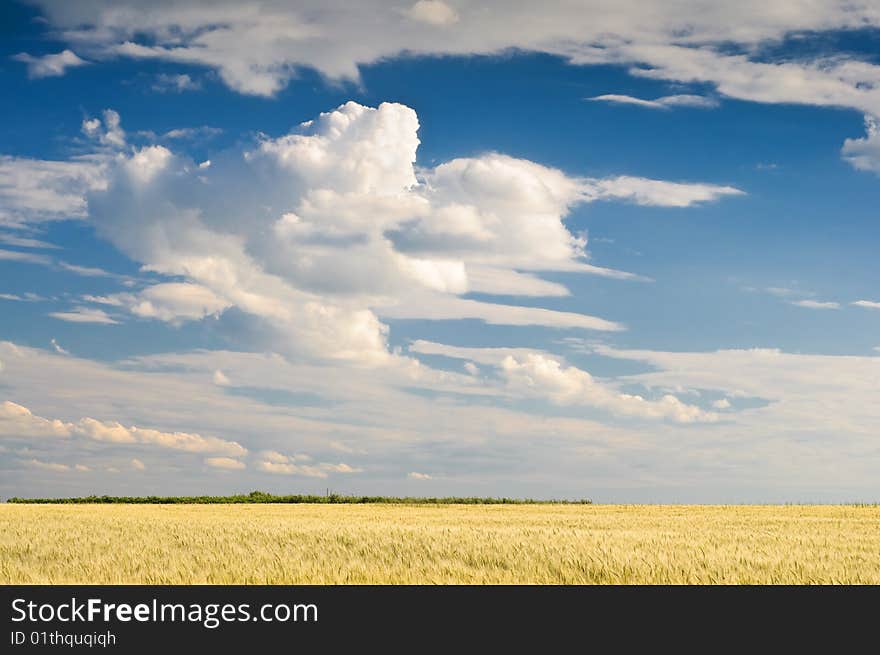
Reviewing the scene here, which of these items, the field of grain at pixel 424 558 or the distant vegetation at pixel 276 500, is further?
the distant vegetation at pixel 276 500

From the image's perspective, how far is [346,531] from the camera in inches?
822

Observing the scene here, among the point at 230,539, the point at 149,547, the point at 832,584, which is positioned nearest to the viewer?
the point at 832,584

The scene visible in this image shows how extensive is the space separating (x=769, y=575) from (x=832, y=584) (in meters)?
0.98

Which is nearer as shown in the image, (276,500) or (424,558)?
(424,558)

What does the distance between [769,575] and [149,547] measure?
1162cm

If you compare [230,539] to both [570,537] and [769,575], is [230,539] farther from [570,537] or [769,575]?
[769,575]

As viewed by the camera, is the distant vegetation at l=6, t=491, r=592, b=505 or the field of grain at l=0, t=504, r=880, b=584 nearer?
the field of grain at l=0, t=504, r=880, b=584
